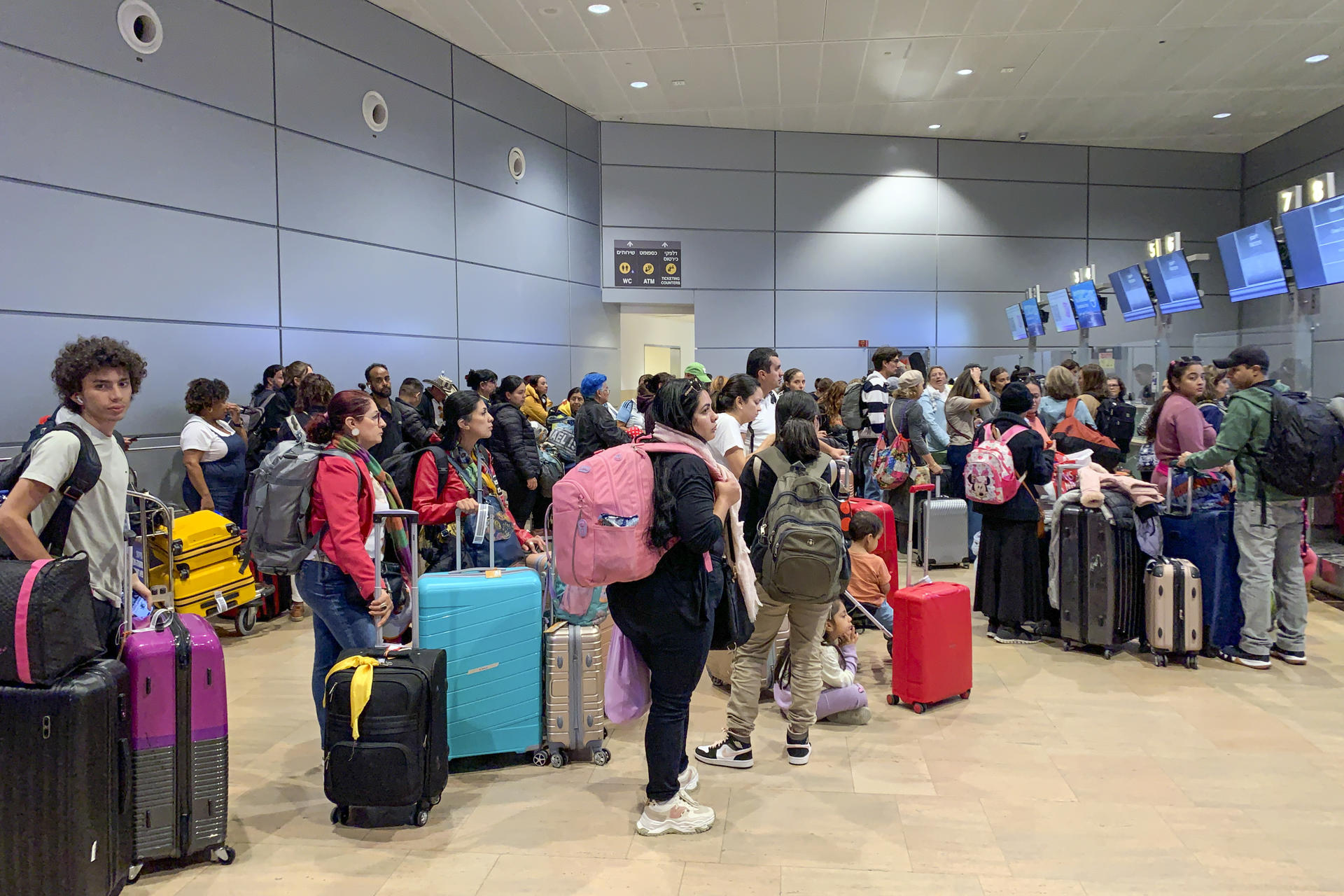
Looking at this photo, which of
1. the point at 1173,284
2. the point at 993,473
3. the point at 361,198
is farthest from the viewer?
the point at 1173,284

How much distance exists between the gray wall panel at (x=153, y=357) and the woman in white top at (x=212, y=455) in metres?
0.58

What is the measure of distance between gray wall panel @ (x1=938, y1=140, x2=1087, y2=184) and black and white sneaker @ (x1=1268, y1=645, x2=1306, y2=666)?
35.1 feet

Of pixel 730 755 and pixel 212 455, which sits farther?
pixel 212 455

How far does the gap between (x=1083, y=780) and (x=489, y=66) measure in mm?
9976

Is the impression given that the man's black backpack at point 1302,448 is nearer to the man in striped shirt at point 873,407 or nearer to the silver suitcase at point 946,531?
the silver suitcase at point 946,531

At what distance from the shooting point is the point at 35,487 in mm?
2686

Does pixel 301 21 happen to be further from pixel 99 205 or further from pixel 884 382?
pixel 884 382

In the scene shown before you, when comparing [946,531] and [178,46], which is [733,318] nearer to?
[946,531]

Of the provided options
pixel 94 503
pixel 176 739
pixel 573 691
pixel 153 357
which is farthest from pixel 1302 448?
pixel 153 357

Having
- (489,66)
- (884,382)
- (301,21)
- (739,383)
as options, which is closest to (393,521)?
(739,383)

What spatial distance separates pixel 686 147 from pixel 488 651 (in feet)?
37.1

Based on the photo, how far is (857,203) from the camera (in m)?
14.2

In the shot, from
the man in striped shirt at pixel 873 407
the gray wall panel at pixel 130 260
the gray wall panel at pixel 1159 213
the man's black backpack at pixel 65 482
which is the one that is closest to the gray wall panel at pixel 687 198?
the gray wall panel at pixel 1159 213

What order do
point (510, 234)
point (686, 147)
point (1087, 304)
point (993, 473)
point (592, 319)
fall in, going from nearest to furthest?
1. point (993, 473)
2. point (510, 234)
3. point (1087, 304)
4. point (592, 319)
5. point (686, 147)
